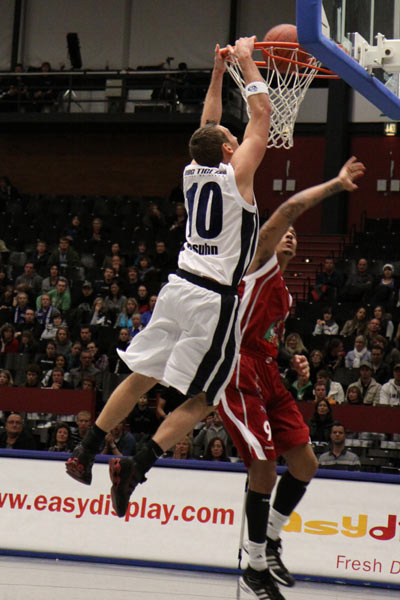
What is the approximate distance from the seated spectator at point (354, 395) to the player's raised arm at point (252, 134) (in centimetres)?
782

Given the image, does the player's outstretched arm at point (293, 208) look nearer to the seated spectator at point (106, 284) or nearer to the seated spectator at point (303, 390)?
the seated spectator at point (303, 390)

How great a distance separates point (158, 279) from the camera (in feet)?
63.0

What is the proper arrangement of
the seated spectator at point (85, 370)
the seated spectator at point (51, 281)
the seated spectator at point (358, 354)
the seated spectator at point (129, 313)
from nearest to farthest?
the seated spectator at point (358, 354)
the seated spectator at point (85, 370)
the seated spectator at point (129, 313)
the seated spectator at point (51, 281)

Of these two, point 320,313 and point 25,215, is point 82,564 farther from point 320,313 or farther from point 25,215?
point 25,215

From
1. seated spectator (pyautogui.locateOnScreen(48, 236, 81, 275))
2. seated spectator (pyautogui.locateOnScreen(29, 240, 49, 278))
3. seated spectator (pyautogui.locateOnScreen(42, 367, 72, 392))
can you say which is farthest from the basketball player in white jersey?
seated spectator (pyautogui.locateOnScreen(29, 240, 49, 278))

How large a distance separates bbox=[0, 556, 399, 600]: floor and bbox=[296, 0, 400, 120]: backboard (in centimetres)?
404

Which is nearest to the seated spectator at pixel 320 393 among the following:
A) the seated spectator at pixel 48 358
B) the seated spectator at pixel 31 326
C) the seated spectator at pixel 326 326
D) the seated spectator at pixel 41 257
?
the seated spectator at pixel 326 326

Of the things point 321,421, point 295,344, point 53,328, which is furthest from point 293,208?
point 53,328

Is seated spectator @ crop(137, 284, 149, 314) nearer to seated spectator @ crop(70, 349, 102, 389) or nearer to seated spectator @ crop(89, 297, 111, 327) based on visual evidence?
seated spectator @ crop(89, 297, 111, 327)

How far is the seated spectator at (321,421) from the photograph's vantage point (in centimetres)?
1256

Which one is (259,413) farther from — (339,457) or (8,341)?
(8,341)

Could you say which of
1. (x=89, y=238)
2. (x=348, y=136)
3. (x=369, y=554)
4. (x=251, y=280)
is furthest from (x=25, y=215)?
(x=251, y=280)

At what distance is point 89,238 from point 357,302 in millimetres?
7119

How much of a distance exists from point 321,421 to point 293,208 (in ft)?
22.0
